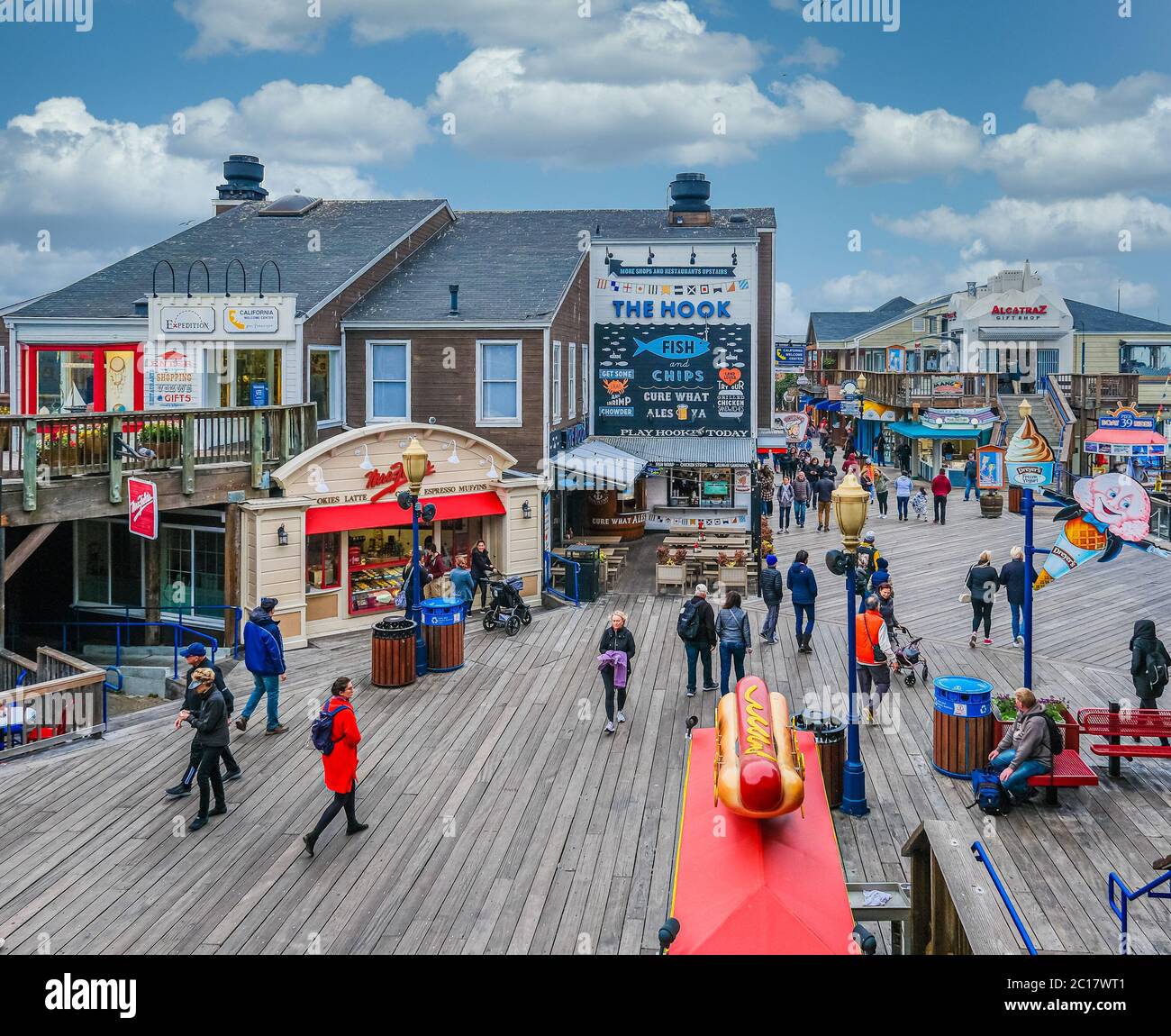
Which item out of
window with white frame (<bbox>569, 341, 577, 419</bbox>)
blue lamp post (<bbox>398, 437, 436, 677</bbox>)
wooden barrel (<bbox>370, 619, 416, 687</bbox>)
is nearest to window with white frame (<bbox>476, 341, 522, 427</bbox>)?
window with white frame (<bbox>569, 341, 577, 419</bbox>)

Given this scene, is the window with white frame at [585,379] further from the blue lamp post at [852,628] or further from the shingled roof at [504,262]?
the blue lamp post at [852,628]

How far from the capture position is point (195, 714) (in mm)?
11039

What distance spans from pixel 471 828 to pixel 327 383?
1465 cm

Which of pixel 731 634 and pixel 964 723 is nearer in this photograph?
pixel 964 723

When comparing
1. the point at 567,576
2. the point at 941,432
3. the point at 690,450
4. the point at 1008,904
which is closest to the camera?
the point at 1008,904

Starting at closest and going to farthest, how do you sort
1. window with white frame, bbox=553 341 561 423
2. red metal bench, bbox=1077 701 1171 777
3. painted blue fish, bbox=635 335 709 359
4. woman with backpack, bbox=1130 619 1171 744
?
red metal bench, bbox=1077 701 1171 777, woman with backpack, bbox=1130 619 1171 744, window with white frame, bbox=553 341 561 423, painted blue fish, bbox=635 335 709 359

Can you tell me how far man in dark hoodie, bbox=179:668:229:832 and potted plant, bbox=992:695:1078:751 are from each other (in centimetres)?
819

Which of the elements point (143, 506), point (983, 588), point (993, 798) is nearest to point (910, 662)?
point (983, 588)

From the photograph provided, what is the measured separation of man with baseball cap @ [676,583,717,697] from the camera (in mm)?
15117

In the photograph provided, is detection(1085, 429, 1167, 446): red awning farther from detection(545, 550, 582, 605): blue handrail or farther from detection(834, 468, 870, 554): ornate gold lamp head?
detection(834, 468, 870, 554): ornate gold lamp head

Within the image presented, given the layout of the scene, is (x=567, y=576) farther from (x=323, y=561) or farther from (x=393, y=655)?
(x=393, y=655)

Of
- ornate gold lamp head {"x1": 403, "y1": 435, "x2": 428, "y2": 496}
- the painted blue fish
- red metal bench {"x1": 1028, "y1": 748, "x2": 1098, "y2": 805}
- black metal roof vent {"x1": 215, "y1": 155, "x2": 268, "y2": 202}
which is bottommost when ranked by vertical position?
red metal bench {"x1": 1028, "y1": 748, "x2": 1098, "y2": 805}
